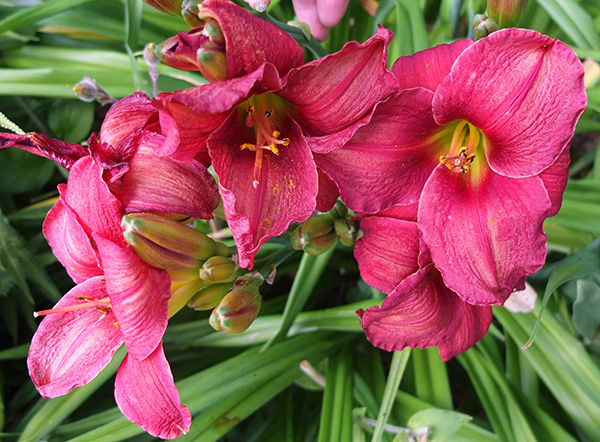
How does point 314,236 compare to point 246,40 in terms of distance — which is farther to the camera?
point 314,236

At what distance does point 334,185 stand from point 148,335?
0.74ft

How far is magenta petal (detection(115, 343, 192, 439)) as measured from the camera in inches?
16.9

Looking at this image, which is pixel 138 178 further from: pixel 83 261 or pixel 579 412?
pixel 579 412

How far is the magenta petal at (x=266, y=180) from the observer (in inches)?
16.4

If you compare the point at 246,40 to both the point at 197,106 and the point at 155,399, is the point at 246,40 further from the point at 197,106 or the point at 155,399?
the point at 155,399

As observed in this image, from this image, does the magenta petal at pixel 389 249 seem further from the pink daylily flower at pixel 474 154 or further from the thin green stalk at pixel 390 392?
the thin green stalk at pixel 390 392

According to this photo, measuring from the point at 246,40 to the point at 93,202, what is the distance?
20 cm

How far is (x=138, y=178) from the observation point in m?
0.42

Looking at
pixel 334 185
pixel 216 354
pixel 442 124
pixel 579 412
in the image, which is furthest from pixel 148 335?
pixel 579 412

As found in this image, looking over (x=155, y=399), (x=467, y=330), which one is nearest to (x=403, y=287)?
(x=467, y=330)

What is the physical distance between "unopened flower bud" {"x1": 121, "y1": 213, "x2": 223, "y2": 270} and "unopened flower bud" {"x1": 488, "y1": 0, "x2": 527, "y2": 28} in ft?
1.34

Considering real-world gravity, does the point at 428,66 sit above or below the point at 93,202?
above

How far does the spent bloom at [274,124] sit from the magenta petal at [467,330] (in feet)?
0.73

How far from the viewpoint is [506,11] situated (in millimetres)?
522
